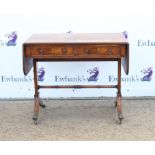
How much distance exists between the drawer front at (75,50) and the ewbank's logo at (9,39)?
1.02 meters

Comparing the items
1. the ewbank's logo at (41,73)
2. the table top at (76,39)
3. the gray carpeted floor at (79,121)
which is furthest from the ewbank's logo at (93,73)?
the table top at (76,39)

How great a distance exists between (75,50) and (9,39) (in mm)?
1274

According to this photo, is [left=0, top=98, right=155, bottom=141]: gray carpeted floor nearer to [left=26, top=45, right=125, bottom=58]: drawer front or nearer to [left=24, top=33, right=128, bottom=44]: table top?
[left=26, top=45, right=125, bottom=58]: drawer front

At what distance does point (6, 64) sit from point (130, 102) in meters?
1.56

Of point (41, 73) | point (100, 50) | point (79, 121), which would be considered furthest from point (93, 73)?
point (100, 50)

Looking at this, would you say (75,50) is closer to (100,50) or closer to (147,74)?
(100,50)

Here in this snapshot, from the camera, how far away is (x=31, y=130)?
3422 millimetres

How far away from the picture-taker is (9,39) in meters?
4.31

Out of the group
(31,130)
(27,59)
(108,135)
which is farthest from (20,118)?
(108,135)

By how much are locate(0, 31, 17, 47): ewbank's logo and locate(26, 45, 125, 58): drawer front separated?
1018mm

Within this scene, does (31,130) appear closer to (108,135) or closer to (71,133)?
(71,133)

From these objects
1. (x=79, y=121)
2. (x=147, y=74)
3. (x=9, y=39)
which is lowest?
(x=79, y=121)

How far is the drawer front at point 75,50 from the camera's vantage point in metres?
3.32

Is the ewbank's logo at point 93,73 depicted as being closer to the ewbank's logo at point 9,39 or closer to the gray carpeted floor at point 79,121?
the gray carpeted floor at point 79,121
